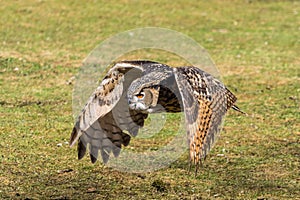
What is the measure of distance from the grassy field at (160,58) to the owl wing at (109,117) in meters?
0.49

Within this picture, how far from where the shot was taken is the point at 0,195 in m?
8.19

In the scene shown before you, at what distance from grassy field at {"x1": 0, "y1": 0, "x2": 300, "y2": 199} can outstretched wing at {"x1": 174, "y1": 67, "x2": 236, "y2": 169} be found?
A: 141 cm

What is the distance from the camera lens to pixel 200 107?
7.04 metres

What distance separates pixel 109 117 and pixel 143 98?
0.84 meters

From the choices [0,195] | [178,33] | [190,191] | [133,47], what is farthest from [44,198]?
[178,33]

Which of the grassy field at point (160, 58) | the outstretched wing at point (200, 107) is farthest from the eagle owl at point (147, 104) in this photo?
the grassy field at point (160, 58)

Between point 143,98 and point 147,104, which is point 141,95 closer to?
point 143,98

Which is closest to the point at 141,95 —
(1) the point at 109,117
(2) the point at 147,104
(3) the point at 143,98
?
(3) the point at 143,98

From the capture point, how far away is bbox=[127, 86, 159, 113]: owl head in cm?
773


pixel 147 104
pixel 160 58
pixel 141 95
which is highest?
pixel 141 95

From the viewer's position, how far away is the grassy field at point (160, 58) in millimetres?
8688

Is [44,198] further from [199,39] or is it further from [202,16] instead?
[202,16]

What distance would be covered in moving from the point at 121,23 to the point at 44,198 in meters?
10.4

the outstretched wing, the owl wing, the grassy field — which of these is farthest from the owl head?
the grassy field
